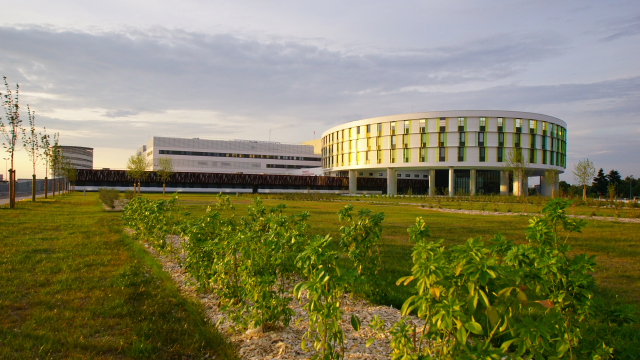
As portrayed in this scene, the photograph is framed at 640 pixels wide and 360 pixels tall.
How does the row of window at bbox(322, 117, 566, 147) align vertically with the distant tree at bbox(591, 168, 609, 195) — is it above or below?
above

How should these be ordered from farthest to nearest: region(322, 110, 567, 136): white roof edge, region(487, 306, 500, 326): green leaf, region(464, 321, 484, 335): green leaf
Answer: region(322, 110, 567, 136): white roof edge → region(487, 306, 500, 326): green leaf → region(464, 321, 484, 335): green leaf

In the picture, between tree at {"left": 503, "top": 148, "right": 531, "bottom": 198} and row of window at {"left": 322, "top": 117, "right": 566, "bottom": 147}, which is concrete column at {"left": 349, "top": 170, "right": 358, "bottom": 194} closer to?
row of window at {"left": 322, "top": 117, "right": 566, "bottom": 147}

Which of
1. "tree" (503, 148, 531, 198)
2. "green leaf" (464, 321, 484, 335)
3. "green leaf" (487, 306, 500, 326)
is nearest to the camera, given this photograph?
"green leaf" (464, 321, 484, 335)

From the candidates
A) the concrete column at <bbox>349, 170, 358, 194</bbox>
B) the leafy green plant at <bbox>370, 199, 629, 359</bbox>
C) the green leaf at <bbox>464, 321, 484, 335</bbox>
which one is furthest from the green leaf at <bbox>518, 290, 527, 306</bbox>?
the concrete column at <bbox>349, 170, 358, 194</bbox>

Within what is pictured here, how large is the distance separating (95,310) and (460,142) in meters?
58.5

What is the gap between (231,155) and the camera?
265 feet

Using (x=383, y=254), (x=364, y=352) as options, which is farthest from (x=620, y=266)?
(x=364, y=352)

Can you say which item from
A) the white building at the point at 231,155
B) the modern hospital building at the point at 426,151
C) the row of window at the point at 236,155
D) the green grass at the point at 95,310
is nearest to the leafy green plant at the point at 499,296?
the green grass at the point at 95,310

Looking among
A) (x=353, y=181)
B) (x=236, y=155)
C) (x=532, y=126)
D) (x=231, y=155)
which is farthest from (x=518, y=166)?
(x=231, y=155)

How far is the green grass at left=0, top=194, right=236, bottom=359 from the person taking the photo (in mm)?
3688

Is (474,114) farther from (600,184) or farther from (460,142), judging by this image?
(600,184)

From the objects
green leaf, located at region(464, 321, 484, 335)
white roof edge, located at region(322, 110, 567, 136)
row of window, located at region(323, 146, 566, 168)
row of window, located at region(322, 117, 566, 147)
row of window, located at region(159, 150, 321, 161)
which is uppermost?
white roof edge, located at region(322, 110, 567, 136)

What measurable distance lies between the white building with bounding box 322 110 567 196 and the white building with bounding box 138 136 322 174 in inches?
943

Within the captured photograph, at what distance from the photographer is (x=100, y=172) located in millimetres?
59938
